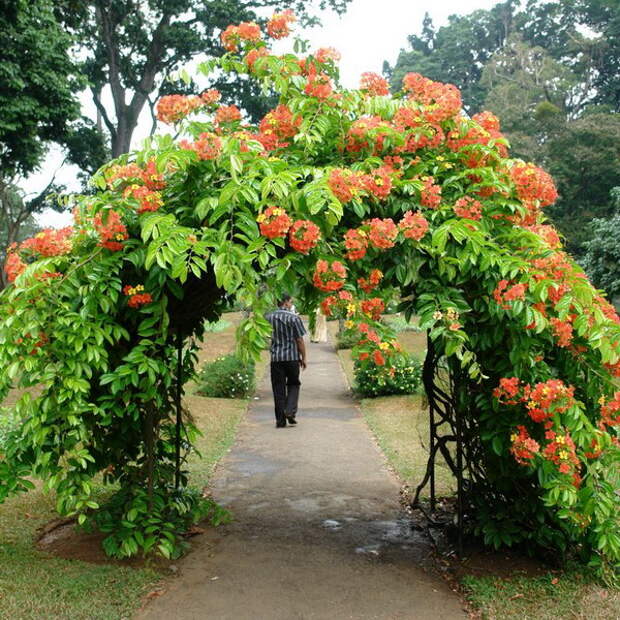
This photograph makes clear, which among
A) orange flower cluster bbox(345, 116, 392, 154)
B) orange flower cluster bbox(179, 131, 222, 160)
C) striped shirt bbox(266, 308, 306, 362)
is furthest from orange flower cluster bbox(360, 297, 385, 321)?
striped shirt bbox(266, 308, 306, 362)

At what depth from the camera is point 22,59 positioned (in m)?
13.2

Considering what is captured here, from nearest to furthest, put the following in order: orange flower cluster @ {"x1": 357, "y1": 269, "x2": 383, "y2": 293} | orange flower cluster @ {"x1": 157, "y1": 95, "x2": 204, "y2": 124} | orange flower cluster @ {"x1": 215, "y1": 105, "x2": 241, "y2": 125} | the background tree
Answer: orange flower cluster @ {"x1": 357, "y1": 269, "x2": 383, "y2": 293} → orange flower cluster @ {"x1": 157, "y1": 95, "x2": 204, "y2": 124} → orange flower cluster @ {"x1": 215, "y1": 105, "x2": 241, "y2": 125} → the background tree

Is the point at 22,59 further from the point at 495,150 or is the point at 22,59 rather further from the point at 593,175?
the point at 593,175

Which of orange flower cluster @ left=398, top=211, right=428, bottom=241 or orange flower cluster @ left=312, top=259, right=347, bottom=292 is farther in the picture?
orange flower cluster @ left=398, top=211, right=428, bottom=241

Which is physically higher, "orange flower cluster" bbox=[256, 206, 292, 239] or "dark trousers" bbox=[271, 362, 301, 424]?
"orange flower cluster" bbox=[256, 206, 292, 239]

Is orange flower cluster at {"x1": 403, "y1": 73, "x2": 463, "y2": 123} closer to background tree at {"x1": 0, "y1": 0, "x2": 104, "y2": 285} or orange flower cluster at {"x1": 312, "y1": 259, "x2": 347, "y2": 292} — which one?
orange flower cluster at {"x1": 312, "y1": 259, "x2": 347, "y2": 292}

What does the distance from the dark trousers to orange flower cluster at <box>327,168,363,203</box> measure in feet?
21.1

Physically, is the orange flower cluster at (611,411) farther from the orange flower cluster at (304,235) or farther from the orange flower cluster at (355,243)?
the orange flower cluster at (304,235)

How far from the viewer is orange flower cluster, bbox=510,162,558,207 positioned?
4363 millimetres

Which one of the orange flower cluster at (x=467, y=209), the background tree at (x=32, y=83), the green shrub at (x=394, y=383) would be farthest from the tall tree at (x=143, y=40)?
the orange flower cluster at (x=467, y=209)

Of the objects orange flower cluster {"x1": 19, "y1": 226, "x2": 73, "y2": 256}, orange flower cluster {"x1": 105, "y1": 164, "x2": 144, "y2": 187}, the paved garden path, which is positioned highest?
orange flower cluster {"x1": 105, "y1": 164, "x2": 144, "y2": 187}

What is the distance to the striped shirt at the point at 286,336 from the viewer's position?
9992 mm

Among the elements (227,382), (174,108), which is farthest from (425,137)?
(227,382)

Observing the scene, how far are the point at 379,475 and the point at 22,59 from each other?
1057 centimetres
